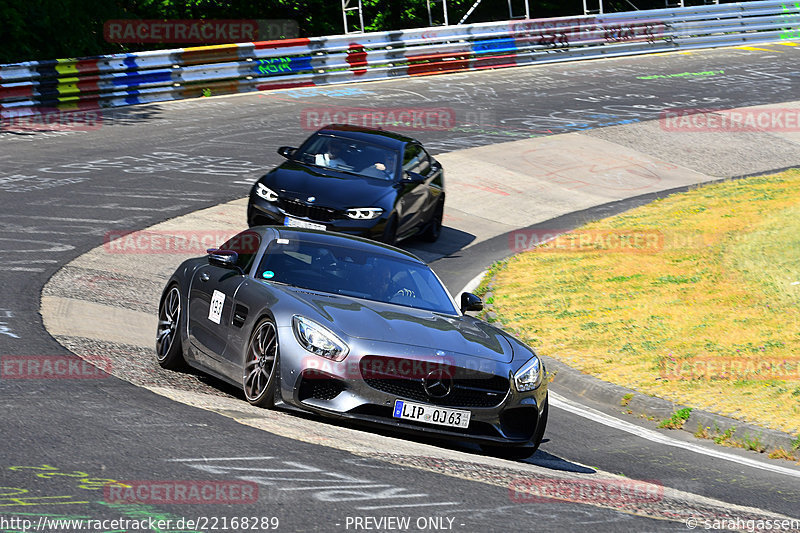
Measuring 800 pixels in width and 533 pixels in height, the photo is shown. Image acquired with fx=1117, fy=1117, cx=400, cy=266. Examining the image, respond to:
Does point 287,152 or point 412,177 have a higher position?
point 287,152

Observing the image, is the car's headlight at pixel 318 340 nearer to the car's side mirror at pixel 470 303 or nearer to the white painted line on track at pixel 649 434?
the car's side mirror at pixel 470 303

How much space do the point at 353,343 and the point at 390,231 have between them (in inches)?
312

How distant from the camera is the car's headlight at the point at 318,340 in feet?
25.3

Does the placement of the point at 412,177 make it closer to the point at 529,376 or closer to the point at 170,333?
the point at 170,333

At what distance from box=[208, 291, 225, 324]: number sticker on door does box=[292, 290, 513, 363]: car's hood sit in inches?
31.8

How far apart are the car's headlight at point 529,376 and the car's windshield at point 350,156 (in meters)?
8.12

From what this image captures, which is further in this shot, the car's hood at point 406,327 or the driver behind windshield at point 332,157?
the driver behind windshield at point 332,157

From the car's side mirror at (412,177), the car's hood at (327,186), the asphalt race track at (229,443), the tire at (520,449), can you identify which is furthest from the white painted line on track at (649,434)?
the car's side mirror at (412,177)

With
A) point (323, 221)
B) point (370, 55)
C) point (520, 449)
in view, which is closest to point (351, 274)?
point (520, 449)

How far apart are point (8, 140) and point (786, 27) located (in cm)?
2922

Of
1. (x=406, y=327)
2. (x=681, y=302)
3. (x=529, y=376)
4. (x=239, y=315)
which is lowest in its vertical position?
(x=681, y=302)

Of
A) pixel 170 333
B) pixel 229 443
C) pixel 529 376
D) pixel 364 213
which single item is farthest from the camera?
pixel 364 213

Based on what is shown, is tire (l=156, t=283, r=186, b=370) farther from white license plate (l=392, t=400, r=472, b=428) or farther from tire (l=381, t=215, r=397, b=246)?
tire (l=381, t=215, r=397, b=246)

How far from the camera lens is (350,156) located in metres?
16.5
